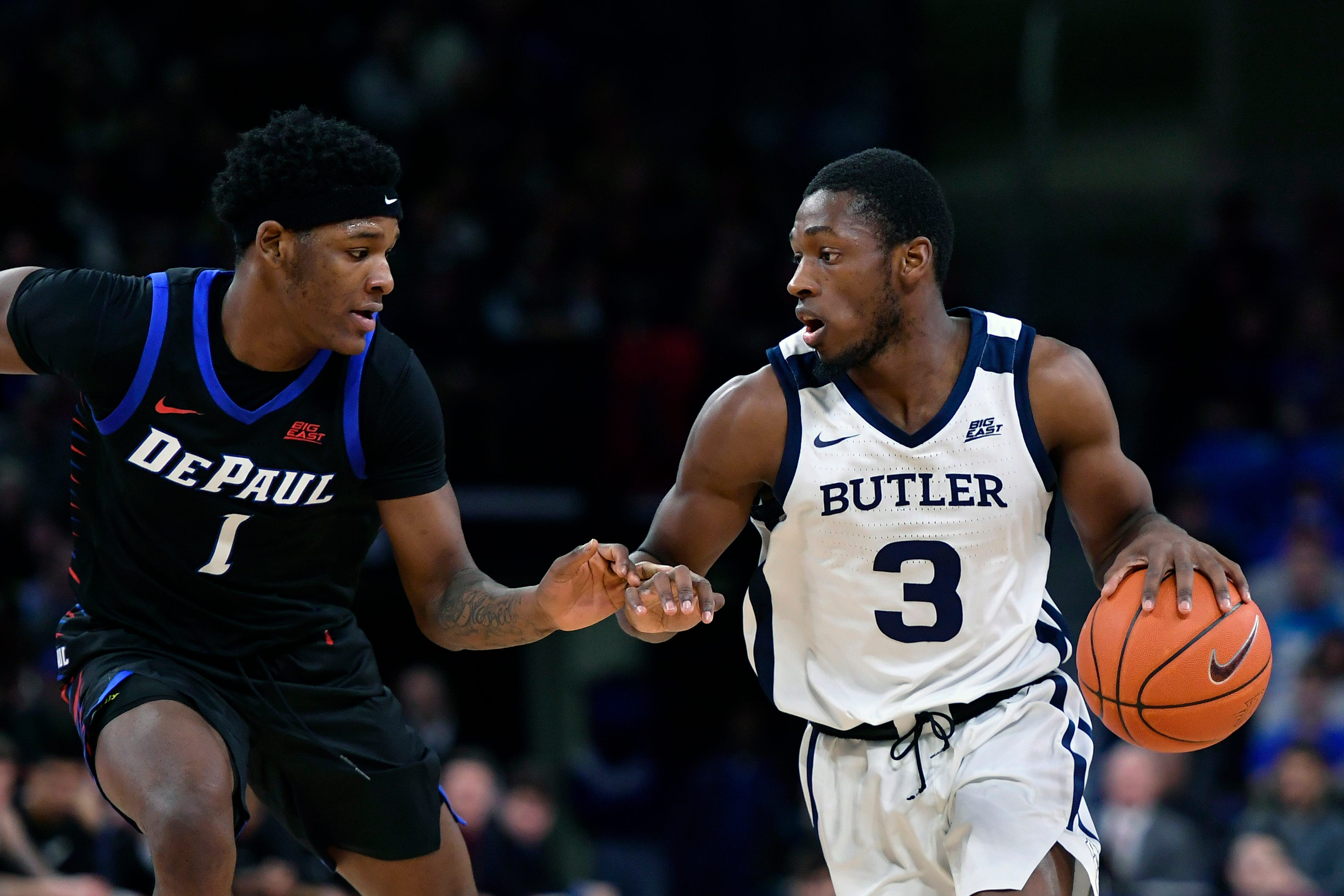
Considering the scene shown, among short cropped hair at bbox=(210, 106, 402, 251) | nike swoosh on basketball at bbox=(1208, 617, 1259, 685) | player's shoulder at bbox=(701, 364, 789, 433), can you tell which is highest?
short cropped hair at bbox=(210, 106, 402, 251)

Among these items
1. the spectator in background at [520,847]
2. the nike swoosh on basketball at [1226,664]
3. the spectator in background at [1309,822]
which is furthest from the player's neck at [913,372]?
the spectator in background at [520,847]

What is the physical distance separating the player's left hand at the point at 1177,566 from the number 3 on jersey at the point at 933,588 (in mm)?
376

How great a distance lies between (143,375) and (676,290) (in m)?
6.92

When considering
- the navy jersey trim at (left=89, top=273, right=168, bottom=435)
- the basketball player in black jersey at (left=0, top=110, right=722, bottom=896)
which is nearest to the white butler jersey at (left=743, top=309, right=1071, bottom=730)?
the basketball player in black jersey at (left=0, top=110, right=722, bottom=896)

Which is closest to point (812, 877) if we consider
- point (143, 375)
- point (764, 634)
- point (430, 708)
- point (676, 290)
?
point (430, 708)

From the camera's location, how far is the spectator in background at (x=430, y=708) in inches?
385

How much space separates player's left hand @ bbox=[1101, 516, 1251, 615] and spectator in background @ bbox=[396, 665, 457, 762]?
6280 millimetres

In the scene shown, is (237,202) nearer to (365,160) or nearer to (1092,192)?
(365,160)

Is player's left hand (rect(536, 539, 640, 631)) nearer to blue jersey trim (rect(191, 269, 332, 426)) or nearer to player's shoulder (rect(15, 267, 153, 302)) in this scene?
blue jersey trim (rect(191, 269, 332, 426))

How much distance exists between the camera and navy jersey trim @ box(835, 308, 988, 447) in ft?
14.2

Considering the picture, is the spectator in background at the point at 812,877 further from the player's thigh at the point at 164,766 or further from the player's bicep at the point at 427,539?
the player's thigh at the point at 164,766

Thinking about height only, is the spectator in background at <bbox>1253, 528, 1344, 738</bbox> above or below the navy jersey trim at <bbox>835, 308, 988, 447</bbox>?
below

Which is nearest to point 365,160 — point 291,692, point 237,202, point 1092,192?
point 237,202

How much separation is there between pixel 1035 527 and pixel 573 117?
834 cm
